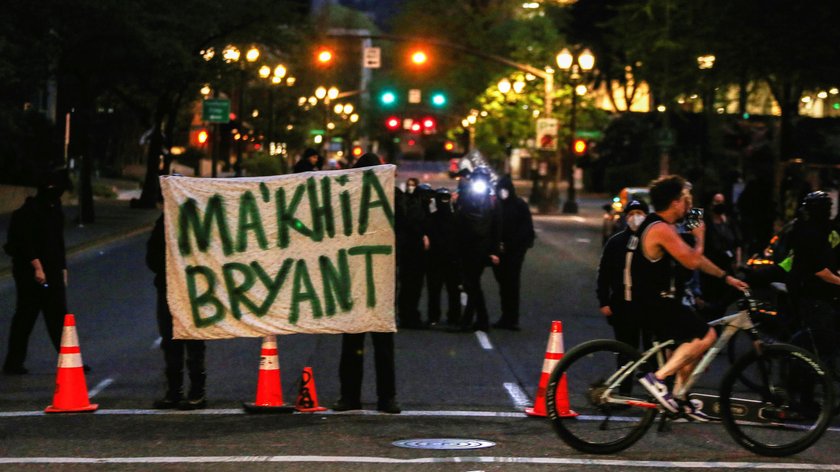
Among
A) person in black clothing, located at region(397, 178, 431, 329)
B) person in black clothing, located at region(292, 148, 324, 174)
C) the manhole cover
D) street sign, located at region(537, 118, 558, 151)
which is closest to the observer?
the manhole cover

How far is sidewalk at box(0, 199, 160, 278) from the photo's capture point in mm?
30250

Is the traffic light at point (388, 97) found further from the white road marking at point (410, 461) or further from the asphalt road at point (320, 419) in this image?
the white road marking at point (410, 461)

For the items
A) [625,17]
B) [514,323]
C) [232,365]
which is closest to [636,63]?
[625,17]

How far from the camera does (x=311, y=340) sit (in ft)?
52.7

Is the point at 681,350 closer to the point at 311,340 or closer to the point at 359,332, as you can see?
the point at 359,332

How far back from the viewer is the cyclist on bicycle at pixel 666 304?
9211 mm

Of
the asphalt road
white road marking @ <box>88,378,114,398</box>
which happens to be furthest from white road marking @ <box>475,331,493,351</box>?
white road marking @ <box>88,378,114,398</box>

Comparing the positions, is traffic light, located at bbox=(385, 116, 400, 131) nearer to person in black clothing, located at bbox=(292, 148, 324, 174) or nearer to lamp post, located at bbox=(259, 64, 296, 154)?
lamp post, located at bbox=(259, 64, 296, 154)

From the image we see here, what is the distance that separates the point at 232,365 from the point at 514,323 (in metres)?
4.53

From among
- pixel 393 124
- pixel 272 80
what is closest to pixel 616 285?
pixel 393 124

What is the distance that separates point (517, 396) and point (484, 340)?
4.23m

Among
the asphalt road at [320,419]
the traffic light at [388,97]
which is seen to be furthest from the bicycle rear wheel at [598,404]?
the traffic light at [388,97]

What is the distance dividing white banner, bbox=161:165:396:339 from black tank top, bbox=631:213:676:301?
7.71 feet

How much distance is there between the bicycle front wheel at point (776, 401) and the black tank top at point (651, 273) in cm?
65
